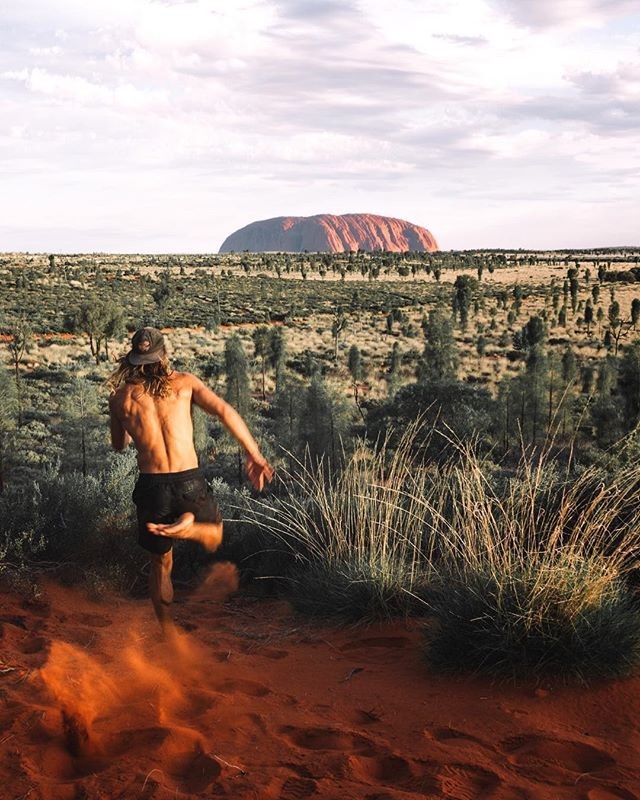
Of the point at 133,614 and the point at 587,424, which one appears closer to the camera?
the point at 133,614

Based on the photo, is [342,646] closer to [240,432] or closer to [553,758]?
[240,432]

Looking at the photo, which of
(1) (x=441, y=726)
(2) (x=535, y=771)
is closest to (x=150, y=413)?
(1) (x=441, y=726)

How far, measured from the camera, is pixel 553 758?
3.28 metres

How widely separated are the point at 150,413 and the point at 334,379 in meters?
24.0

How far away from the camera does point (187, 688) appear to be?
13.0 ft

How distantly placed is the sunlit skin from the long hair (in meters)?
0.03

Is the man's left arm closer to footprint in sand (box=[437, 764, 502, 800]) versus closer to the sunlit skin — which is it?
the sunlit skin

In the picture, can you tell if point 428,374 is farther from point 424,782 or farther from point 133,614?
point 424,782

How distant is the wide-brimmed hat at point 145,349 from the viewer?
4.25m

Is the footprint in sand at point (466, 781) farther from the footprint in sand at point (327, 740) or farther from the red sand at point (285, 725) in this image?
the footprint in sand at point (327, 740)

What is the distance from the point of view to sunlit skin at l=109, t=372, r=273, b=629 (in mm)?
4250

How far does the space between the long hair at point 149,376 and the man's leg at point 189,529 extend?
67 cm

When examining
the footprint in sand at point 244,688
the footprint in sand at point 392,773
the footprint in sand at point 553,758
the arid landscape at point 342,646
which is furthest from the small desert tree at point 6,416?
the footprint in sand at point 553,758

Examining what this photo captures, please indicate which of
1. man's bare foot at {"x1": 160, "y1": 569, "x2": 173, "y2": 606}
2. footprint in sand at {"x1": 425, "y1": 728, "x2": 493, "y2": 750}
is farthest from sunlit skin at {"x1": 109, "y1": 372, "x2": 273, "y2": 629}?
footprint in sand at {"x1": 425, "y1": 728, "x2": 493, "y2": 750}
